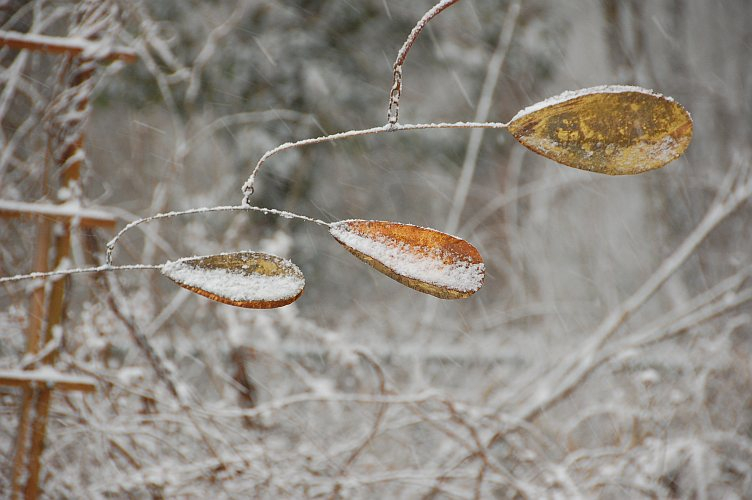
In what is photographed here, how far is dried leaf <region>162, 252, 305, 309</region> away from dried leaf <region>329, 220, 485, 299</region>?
77 mm

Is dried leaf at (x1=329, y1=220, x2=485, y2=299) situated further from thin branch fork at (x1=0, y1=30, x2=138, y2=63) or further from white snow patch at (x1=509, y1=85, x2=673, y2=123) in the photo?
thin branch fork at (x1=0, y1=30, x2=138, y2=63)

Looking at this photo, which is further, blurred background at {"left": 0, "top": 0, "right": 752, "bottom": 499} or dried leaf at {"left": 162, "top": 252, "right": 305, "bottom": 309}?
blurred background at {"left": 0, "top": 0, "right": 752, "bottom": 499}

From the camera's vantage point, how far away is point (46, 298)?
4.41 feet

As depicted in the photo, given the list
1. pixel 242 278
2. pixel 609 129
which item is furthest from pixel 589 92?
pixel 242 278

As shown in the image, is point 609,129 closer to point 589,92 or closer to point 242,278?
point 589,92

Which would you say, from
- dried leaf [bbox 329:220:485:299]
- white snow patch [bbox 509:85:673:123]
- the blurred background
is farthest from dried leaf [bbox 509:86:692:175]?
the blurred background

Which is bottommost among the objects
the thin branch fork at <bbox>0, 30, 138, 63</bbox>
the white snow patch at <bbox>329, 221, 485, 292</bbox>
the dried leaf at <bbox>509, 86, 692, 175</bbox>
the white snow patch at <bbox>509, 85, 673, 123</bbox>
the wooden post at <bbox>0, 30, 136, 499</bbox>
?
the white snow patch at <bbox>329, 221, 485, 292</bbox>

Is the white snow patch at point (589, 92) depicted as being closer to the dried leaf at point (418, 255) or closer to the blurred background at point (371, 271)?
the dried leaf at point (418, 255)

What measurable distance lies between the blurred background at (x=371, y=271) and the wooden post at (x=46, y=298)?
1.0 inches

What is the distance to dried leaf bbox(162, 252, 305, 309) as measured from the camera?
26.1 inches

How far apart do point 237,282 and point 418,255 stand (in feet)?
0.64

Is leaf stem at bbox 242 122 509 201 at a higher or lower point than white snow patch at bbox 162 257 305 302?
higher

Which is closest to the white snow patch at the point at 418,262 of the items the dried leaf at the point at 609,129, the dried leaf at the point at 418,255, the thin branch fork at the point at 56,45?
the dried leaf at the point at 418,255

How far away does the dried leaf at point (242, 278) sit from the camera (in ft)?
2.18
